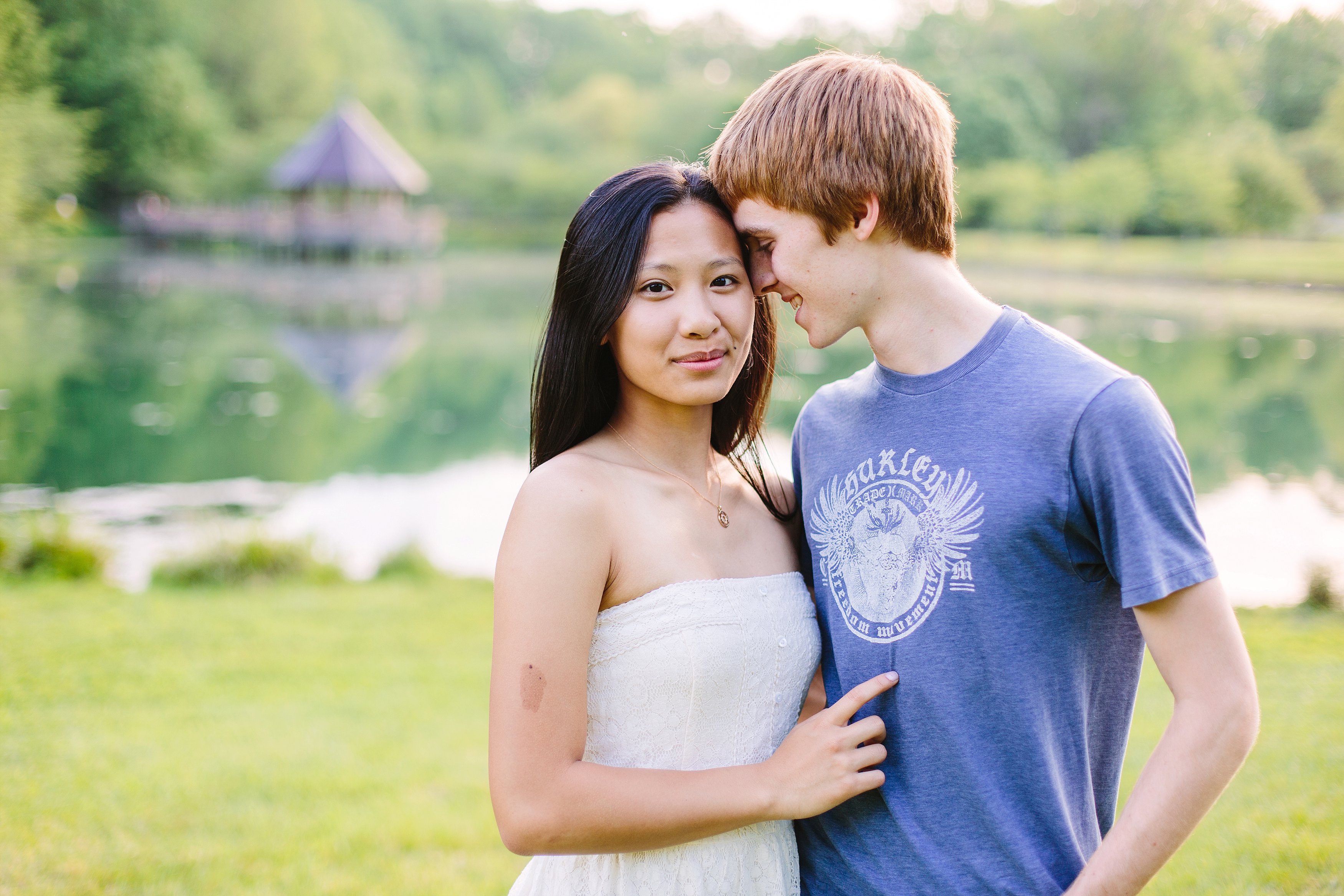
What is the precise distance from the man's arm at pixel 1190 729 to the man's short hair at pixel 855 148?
64 centimetres

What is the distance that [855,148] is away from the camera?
147 cm

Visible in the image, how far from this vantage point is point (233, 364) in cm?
2078

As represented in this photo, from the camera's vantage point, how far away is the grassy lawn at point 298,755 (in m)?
3.22

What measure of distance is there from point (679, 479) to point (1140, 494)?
0.74 metres

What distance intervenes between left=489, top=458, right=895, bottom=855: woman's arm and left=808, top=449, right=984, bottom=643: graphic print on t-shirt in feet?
0.37

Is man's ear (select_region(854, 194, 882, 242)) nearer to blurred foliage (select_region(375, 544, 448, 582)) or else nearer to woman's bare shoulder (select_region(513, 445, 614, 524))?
woman's bare shoulder (select_region(513, 445, 614, 524))

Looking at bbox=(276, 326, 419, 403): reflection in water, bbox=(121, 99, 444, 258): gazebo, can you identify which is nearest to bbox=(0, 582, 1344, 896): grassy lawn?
bbox=(276, 326, 419, 403): reflection in water

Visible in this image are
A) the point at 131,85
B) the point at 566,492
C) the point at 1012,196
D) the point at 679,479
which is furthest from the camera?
the point at 1012,196

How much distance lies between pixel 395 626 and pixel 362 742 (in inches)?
75.6

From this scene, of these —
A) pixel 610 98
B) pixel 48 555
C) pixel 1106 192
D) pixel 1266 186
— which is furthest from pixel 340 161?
pixel 1266 186

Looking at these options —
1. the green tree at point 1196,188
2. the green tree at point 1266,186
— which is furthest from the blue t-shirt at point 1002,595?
the green tree at point 1196,188

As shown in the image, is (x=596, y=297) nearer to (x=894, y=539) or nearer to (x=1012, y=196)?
(x=894, y=539)

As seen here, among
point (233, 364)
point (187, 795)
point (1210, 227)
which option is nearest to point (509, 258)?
point (233, 364)

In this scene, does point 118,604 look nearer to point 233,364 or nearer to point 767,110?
point 767,110
